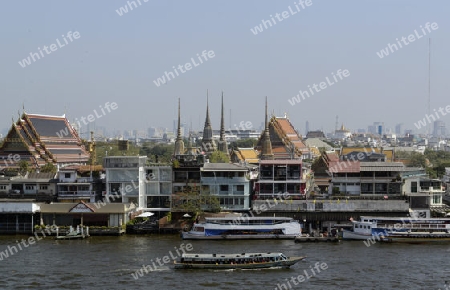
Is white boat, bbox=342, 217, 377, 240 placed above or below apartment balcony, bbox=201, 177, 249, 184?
below

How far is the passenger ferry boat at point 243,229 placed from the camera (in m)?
65.7

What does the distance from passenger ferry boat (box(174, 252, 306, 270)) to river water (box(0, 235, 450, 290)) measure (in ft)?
1.50

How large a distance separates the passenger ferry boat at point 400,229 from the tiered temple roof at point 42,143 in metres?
40.4

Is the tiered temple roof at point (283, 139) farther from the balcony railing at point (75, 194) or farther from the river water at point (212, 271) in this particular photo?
the river water at point (212, 271)

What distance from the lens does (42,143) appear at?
324ft

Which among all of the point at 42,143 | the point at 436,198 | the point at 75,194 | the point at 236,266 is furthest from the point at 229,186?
the point at 42,143

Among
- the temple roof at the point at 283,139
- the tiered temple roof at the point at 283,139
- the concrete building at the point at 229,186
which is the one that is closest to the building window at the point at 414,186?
the concrete building at the point at 229,186

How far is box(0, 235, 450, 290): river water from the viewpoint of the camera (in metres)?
48.2

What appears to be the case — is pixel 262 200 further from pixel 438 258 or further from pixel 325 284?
pixel 325 284

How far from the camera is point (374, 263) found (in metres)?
54.6

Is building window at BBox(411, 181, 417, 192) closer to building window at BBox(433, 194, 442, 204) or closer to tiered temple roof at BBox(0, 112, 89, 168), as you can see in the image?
building window at BBox(433, 194, 442, 204)

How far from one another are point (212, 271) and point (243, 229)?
14.3 meters

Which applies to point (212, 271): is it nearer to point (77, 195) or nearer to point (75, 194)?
point (77, 195)

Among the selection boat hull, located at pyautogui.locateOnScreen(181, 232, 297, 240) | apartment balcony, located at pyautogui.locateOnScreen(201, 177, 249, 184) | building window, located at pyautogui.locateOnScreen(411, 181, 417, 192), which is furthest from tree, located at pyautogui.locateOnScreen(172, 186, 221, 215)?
building window, located at pyautogui.locateOnScreen(411, 181, 417, 192)
